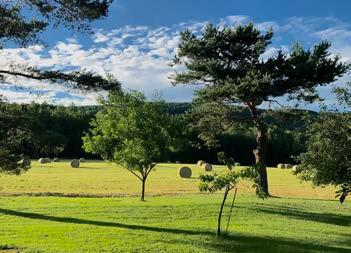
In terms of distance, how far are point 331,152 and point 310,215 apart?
40.7 ft

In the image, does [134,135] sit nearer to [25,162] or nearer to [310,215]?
[310,215]

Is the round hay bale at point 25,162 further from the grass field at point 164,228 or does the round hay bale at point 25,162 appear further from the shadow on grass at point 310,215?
the shadow on grass at point 310,215

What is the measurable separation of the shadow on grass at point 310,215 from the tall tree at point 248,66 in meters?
4.52

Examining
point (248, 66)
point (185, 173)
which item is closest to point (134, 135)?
point (248, 66)

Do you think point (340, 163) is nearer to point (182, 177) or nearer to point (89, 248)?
point (89, 248)

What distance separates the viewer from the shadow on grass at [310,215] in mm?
21692

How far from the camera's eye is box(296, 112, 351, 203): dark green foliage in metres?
11.2

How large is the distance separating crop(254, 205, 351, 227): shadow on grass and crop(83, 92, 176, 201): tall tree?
659cm

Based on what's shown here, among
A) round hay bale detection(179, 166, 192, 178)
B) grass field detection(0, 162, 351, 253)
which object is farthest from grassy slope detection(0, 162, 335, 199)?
grass field detection(0, 162, 351, 253)

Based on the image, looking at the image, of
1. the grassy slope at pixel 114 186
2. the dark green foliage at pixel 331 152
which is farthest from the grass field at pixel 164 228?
the grassy slope at pixel 114 186

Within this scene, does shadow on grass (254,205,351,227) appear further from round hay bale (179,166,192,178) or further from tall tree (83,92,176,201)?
round hay bale (179,166,192,178)

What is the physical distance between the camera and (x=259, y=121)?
3197 centimetres

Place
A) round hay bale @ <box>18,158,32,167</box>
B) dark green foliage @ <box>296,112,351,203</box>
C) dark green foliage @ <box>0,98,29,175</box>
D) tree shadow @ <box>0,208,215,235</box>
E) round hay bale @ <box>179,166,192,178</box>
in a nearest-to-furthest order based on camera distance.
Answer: dark green foliage @ <box>296,112,351,203</box>
dark green foliage @ <box>0,98,29,175</box>
round hay bale @ <box>18,158,32,167</box>
tree shadow @ <box>0,208,215,235</box>
round hay bale @ <box>179,166,192,178</box>

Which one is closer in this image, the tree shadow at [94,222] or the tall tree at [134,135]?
the tree shadow at [94,222]
